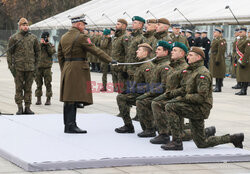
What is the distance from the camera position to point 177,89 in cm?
798

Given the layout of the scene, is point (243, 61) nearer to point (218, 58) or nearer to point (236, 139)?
point (218, 58)

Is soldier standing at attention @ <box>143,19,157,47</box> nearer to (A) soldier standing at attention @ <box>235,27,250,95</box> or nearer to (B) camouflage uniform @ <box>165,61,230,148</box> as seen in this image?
(B) camouflage uniform @ <box>165,61,230,148</box>

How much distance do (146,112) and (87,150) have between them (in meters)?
1.51

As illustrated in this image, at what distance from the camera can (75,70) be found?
9.04m

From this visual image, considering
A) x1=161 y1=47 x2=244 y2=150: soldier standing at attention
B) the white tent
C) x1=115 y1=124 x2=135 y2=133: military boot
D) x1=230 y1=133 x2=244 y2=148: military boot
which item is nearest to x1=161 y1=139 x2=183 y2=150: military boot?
x1=161 y1=47 x2=244 y2=150: soldier standing at attention

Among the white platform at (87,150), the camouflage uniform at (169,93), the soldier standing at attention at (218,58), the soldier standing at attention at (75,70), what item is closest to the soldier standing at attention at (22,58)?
the white platform at (87,150)

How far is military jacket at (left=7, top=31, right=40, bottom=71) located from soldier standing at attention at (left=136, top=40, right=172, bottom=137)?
377cm

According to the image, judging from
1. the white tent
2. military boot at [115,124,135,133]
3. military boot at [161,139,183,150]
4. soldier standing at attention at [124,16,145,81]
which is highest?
the white tent

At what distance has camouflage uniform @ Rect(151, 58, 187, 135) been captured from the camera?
8.05 meters

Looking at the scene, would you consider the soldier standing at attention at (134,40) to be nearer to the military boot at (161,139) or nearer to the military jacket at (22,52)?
the military jacket at (22,52)

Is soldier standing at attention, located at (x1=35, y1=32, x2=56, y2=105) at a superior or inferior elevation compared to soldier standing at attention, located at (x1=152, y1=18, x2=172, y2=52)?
inferior

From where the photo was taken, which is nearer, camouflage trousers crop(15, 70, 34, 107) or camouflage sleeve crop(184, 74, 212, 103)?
camouflage sleeve crop(184, 74, 212, 103)

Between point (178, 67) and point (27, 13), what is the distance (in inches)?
1909

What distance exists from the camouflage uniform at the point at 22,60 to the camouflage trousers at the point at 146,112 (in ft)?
12.5
